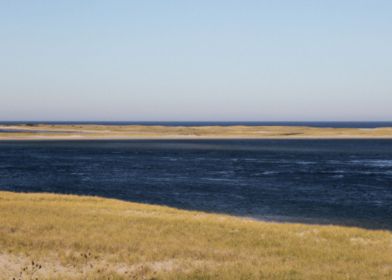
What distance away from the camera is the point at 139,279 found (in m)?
14.2

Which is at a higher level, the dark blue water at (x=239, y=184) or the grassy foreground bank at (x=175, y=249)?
the grassy foreground bank at (x=175, y=249)

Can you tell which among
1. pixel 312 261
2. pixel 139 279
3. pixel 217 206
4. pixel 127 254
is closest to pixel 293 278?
pixel 312 261

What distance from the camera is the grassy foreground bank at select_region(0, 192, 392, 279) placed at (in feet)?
48.9

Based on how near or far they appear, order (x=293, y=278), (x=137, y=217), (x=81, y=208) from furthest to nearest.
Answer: (x=81, y=208) → (x=137, y=217) → (x=293, y=278)

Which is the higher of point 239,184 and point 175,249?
point 175,249

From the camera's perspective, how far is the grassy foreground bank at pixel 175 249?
14.9 meters

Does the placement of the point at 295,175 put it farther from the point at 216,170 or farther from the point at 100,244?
the point at 100,244

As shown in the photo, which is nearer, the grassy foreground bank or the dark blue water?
the grassy foreground bank

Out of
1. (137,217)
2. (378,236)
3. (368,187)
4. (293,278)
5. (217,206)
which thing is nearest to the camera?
(293,278)

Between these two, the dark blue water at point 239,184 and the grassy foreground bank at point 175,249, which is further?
the dark blue water at point 239,184

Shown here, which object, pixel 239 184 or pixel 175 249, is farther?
pixel 239 184

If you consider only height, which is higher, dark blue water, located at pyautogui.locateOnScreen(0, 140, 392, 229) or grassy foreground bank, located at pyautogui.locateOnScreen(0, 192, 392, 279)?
grassy foreground bank, located at pyautogui.locateOnScreen(0, 192, 392, 279)

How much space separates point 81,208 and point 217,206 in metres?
12.8

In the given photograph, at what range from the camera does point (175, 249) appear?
1769cm
